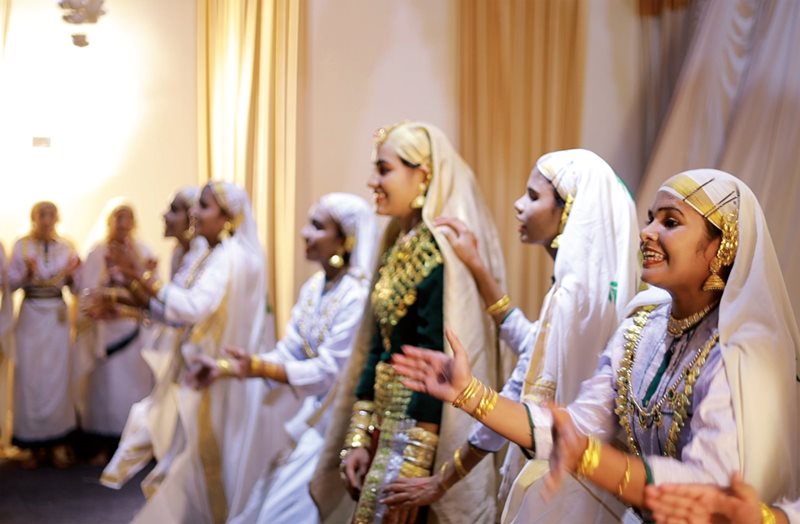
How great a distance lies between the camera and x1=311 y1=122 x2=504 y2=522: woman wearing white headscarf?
234 cm

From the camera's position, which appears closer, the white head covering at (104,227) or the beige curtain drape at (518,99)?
the beige curtain drape at (518,99)

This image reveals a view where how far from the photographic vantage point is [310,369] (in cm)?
322

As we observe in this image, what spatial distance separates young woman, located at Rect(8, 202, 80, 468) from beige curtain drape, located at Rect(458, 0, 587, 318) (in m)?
2.43

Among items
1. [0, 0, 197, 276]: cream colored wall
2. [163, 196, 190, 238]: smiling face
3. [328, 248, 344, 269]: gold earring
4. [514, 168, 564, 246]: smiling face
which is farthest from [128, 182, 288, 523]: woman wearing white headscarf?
[0, 0, 197, 276]: cream colored wall

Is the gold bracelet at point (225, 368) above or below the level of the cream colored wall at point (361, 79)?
below

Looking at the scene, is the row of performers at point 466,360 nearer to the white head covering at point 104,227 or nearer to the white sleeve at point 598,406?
the white sleeve at point 598,406

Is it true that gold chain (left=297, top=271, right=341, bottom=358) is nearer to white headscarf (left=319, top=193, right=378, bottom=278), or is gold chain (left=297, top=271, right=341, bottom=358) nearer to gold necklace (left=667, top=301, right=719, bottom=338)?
white headscarf (left=319, top=193, right=378, bottom=278)

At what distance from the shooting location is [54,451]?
16.8 feet

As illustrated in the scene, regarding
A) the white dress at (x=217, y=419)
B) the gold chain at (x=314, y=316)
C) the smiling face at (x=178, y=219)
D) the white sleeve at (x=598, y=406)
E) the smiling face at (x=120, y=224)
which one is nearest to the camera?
the white sleeve at (x=598, y=406)

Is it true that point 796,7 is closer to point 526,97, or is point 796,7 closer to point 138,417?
point 526,97

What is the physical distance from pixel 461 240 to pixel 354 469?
26.9 inches

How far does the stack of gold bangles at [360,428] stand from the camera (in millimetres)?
2520

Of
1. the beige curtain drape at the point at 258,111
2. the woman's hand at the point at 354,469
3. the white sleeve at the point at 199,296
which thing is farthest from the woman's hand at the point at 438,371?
the beige curtain drape at the point at 258,111

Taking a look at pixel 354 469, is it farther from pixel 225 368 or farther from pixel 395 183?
pixel 225 368
